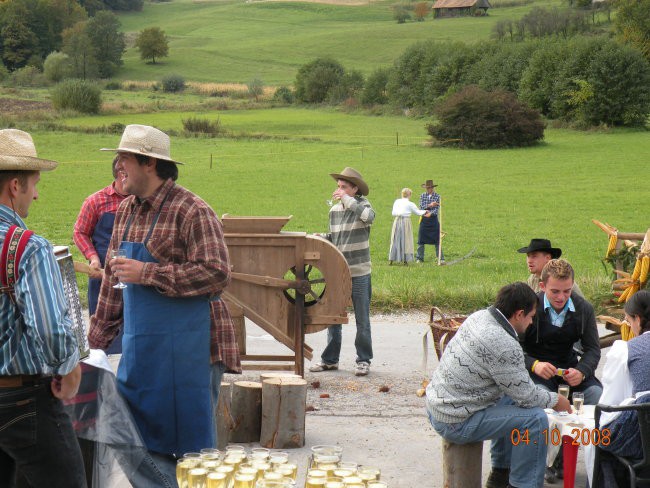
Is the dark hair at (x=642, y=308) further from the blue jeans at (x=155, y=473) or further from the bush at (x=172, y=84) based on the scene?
the bush at (x=172, y=84)

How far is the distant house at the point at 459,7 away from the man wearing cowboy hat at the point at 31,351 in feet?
450

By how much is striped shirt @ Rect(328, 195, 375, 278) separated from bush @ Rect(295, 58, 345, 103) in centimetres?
7765

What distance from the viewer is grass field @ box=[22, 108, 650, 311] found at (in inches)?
727

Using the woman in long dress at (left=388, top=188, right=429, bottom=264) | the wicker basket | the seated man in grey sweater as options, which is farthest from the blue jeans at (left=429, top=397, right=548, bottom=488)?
the woman in long dress at (left=388, top=188, right=429, bottom=264)

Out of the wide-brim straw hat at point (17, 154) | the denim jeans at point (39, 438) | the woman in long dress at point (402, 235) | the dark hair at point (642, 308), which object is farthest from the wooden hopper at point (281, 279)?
the woman in long dress at point (402, 235)

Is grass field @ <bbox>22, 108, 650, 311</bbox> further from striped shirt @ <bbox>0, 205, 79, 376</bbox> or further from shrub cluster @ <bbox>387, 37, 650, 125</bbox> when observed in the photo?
striped shirt @ <bbox>0, 205, 79, 376</bbox>

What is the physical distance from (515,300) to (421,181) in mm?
31282

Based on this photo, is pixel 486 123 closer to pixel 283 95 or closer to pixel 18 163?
pixel 283 95

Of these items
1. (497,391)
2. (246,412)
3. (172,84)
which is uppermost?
(172,84)

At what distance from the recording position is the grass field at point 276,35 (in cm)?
Answer: 11338

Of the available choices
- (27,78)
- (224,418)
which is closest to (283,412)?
(224,418)

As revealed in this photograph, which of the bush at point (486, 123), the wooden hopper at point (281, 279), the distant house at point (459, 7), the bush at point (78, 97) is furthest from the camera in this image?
the distant house at point (459, 7)

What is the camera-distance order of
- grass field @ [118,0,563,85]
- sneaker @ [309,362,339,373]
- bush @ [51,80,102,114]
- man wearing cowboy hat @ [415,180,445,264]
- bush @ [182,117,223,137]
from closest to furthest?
sneaker @ [309,362,339,373], man wearing cowboy hat @ [415,180,445,264], bush @ [182,117,223,137], bush @ [51,80,102,114], grass field @ [118,0,563,85]
